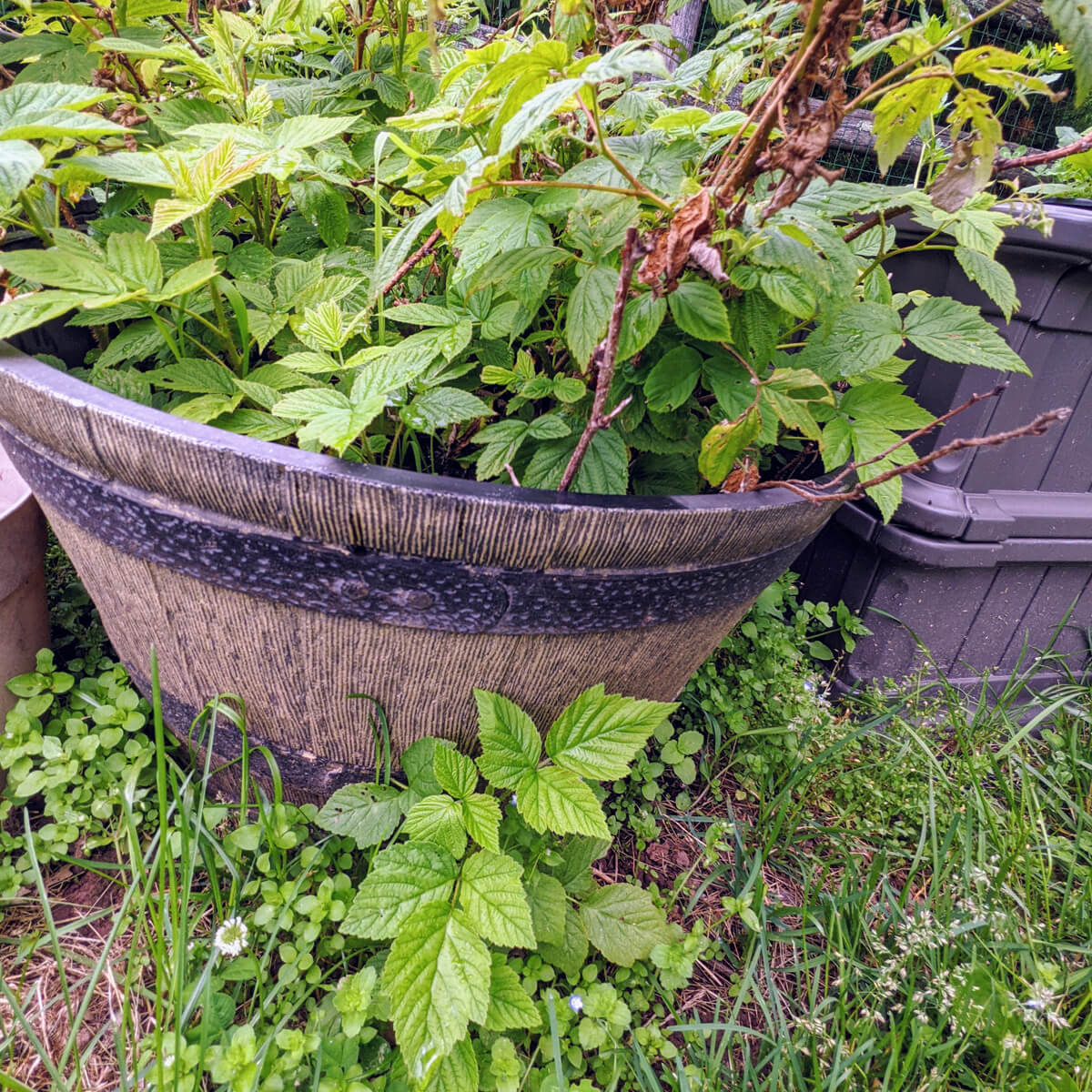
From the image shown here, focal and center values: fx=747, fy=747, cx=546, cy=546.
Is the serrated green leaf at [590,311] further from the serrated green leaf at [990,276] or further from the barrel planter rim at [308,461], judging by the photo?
the serrated green leaf at [990,276]

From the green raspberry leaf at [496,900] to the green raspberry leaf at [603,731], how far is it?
0.14 m

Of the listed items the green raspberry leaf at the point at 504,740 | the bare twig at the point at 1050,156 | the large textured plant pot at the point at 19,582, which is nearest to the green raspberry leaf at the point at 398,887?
the green raspberry leaf at the point at 504,740

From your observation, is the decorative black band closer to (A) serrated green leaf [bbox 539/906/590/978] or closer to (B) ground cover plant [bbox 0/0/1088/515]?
(B) ground cover plant [bbox 0/0/1088/515]

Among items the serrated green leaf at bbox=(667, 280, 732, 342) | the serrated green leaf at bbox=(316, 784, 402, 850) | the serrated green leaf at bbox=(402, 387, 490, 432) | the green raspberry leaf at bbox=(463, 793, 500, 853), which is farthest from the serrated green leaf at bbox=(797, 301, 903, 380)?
the serrated green leaf at bbox=(316, 784, 402, 850)

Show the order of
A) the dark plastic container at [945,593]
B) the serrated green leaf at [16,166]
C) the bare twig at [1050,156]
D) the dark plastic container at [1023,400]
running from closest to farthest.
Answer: the serrated green leaf at [16,166] < the bare twig at [1050,156] < the dark plastic container at [1023,400] < the dark plastic container at [945,593]

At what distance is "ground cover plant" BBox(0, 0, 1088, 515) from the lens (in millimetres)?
675

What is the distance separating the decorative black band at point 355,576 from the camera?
715 millimetres

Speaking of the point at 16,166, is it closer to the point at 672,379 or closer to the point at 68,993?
the point at 672,379

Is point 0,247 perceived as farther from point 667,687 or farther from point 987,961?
point 987,961

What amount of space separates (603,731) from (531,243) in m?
0.55

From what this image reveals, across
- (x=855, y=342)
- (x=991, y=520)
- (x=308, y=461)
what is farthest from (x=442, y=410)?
(x=991, y=520)

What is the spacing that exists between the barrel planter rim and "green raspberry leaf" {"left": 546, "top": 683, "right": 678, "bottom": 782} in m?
0.26

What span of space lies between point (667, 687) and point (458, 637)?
0.37 metres

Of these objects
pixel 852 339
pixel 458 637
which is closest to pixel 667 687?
pixel 458 637
